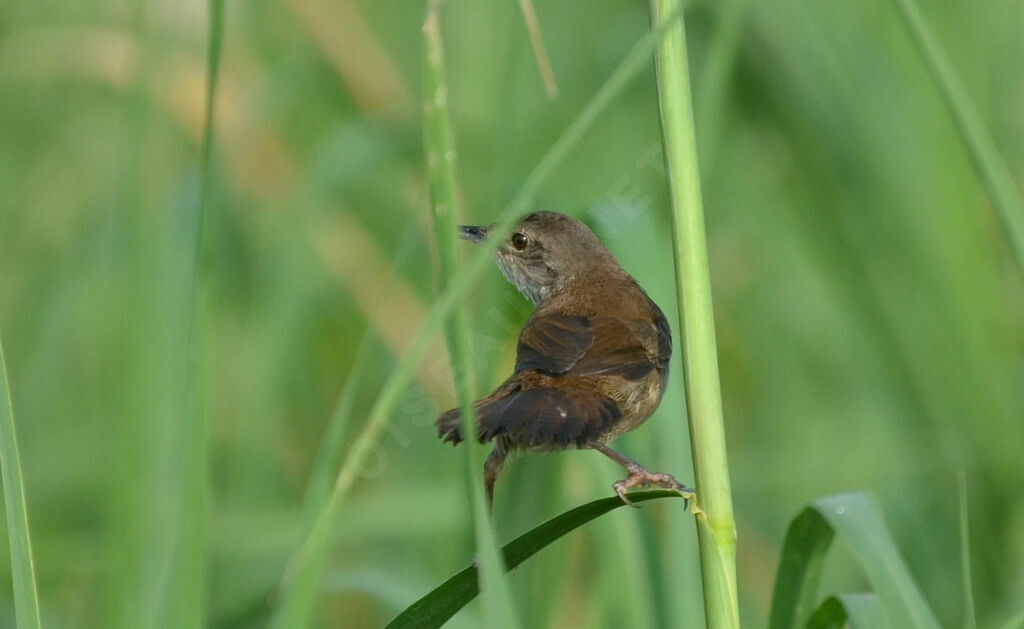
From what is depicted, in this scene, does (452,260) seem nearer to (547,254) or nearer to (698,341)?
(698,341)

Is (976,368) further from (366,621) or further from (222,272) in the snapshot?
(222,272)

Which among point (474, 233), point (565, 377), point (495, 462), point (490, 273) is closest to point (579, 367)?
point (565, 377)

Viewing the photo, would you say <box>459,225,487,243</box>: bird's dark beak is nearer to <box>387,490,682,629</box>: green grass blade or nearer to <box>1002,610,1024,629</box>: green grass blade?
<box>387,490,682,629</box>: green grass blade

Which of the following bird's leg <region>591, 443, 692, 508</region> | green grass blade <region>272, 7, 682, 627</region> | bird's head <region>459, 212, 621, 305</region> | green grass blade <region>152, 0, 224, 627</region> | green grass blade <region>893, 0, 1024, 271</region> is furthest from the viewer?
bird's head <region>459, 212, 621, 305</region>

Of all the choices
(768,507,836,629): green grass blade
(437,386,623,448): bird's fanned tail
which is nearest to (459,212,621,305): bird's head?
(437,386,623,448): bird's fanned tail

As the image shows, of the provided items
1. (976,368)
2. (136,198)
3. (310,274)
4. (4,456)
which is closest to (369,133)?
(310,274)

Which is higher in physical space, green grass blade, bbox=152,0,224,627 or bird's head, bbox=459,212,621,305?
bird's head, bbox=459,212,621,305

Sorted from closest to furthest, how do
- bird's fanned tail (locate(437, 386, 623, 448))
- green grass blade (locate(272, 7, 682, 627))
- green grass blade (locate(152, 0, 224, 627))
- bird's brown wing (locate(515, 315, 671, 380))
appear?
green grass blade (locate(272, 7, 682, 627)), green grass blade (locate(152, 0, 224, 627)), bird's fanned tail (locate(437, 386, 623, 448)), bird's brown wing (locate(515, 315, 671, 380))
